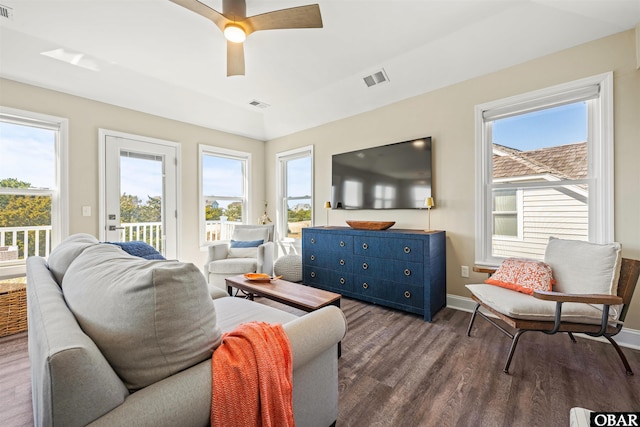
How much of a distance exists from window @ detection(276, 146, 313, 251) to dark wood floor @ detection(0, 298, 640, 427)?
2436mm

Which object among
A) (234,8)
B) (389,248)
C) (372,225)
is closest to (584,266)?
(389,248)

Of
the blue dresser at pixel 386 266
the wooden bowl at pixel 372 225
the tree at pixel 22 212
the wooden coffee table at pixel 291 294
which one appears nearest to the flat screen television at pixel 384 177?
the wooden bowl at pixel 372 225

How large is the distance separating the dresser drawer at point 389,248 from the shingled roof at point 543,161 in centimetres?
115

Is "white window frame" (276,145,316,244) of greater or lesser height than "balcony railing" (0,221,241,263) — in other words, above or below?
above

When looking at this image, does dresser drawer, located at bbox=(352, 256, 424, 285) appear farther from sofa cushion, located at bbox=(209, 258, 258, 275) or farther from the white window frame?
the white window frame

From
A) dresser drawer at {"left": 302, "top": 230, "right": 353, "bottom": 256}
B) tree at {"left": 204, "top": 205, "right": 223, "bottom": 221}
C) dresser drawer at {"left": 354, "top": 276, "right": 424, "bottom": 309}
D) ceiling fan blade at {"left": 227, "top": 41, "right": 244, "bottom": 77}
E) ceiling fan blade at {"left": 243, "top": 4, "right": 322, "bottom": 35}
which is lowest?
dresser drawer at {"left": 354, "top": 276, "right": 424, "bottom": 309}

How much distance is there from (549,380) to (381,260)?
5.05ft

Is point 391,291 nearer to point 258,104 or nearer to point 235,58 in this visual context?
point 235,58

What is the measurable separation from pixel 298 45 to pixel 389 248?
2.26m

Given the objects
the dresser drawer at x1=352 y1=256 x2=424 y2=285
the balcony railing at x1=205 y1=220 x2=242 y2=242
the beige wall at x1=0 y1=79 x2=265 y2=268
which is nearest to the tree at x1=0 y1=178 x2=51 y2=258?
the beige wall at x1=0 y1=79 x2=265 y2=268

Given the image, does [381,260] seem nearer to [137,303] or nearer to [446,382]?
[446,382]

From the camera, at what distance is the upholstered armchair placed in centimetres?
340

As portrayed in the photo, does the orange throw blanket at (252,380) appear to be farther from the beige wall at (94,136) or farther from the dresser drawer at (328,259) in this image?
the beige wall at (94,136)

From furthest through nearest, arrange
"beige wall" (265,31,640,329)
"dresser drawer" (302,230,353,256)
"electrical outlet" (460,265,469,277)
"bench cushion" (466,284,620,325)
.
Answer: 1. "dresser drawer" (302,230,353,256)
2. "electrical outlet" (460,265,469,277)
3. "beige wall" (265,31,640,329)
4. "bench cushion" (466,284,620,325)
